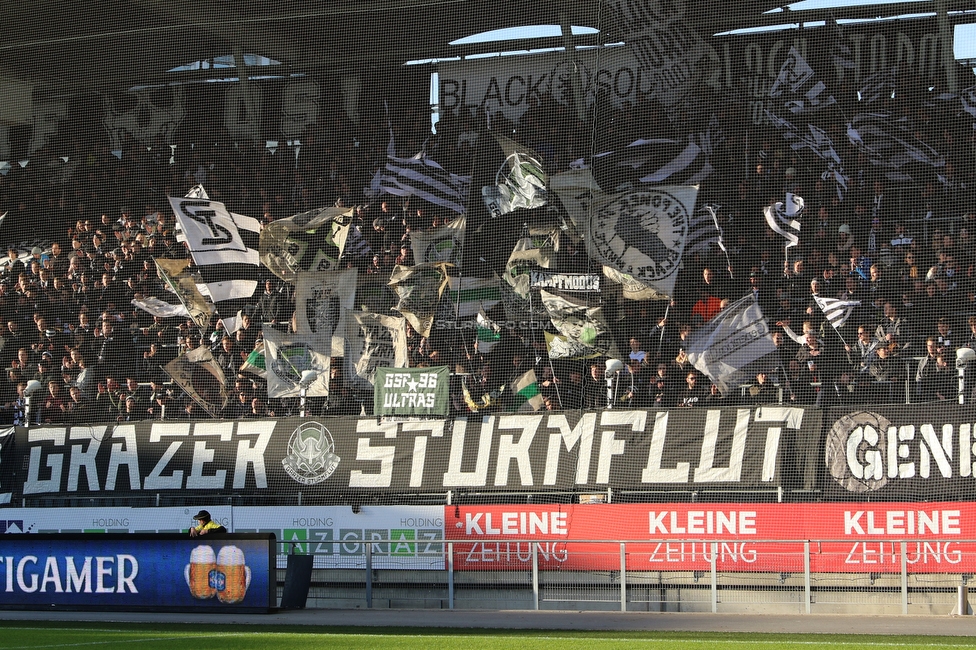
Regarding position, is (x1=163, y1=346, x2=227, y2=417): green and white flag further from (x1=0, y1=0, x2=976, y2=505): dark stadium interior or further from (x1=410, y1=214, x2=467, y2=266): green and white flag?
(x1=410, y1=214, x2=467, y2=266): green and white flag

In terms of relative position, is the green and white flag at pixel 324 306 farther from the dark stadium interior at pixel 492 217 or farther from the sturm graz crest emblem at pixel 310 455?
the sturm graz crest emblem at pixel 310 455

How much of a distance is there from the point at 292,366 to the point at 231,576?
5.67m

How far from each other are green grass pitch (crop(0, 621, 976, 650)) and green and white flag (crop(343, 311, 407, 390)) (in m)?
6.62

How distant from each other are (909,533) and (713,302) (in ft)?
14.5

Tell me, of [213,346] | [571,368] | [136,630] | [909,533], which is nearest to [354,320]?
[213,346]

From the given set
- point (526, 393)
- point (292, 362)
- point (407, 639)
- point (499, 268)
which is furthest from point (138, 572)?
point (499, 268)

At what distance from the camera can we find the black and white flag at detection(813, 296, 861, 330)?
16219mm

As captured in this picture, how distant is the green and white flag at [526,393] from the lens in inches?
674

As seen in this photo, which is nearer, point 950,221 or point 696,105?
point 950,221

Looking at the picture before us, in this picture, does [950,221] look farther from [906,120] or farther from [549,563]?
[549,563]

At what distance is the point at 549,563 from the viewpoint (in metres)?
14.4

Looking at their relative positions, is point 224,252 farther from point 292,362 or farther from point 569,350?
point 569,350

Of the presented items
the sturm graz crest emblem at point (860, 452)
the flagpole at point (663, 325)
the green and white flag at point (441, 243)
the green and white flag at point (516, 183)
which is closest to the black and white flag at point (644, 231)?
the flagpole at point (663, 325)

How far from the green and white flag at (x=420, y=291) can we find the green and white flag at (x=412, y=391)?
1.18 m
